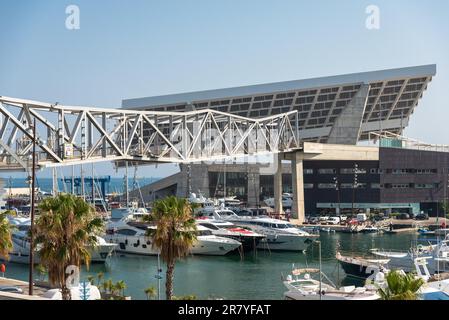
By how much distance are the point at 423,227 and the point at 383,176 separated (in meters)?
12.1

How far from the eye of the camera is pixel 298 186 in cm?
8638

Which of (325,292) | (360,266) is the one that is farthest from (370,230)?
(325,292)

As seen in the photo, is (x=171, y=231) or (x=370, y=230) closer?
(x=171, y=231)

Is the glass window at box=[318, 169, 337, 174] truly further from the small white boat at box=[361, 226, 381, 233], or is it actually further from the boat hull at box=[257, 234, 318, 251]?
the boat hull at box=[257, 234, 318, 251]

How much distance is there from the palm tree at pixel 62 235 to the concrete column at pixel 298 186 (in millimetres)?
64751

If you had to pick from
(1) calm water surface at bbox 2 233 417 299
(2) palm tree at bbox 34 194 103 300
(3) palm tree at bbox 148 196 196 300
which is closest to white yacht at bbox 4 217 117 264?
(1) calm water surface at bbox 2 233 417 299

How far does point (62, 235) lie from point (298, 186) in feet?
216

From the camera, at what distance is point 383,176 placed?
9188cm

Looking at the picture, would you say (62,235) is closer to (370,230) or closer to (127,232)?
(127,232)

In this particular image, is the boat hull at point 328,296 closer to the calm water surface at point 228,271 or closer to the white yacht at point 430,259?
the calm water surface at point 228,271

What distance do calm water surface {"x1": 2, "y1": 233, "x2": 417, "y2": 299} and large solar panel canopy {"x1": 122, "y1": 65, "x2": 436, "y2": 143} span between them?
33.6 m

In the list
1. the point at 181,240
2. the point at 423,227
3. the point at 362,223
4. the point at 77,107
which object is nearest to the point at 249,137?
the point at 362,223

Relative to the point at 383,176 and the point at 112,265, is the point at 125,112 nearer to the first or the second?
the point at 112,265

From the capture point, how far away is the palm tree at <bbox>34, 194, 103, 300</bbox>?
71.5 feet
